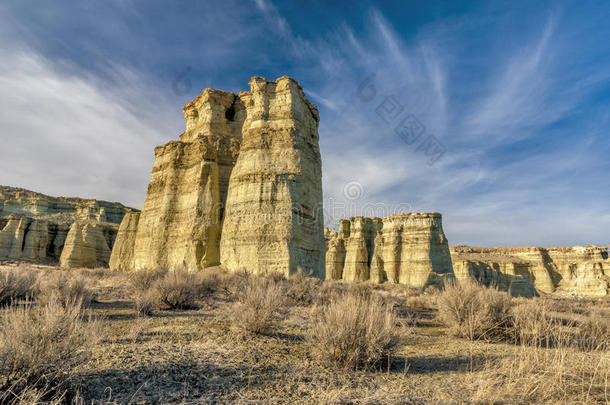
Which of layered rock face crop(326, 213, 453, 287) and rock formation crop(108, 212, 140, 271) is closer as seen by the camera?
rock formation crop(108, 212, 140, 271)

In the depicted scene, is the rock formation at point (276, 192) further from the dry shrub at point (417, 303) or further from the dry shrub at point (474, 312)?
the dry shrub at point (474, 312)

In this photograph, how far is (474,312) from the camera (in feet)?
19.2

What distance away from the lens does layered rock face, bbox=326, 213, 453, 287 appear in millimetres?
36938

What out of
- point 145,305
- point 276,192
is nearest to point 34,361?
point 145,305

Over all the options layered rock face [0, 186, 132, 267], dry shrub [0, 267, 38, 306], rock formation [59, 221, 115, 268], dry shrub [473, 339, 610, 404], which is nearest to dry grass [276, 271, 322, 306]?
dry shrub [473, 339, 610, 404]

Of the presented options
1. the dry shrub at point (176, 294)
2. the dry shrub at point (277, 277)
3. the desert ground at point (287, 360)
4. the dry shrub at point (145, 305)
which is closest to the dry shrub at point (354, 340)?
the desert ground at point (287, 360)

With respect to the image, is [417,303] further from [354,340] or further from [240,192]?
[240,192]

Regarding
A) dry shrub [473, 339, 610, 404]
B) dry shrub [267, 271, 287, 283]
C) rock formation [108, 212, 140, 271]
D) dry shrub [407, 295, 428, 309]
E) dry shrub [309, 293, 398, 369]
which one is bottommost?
dry shrub [407, 295, 428, 309]

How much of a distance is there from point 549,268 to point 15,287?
64.8 metres

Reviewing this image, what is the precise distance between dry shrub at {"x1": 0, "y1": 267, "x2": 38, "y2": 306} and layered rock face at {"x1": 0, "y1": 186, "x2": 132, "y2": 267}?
85.6 ft

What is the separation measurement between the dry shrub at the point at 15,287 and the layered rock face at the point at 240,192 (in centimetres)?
824

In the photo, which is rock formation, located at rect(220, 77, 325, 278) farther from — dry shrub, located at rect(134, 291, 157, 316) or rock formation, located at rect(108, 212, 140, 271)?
rock formation, located at rect(108, 212, 140, 271)

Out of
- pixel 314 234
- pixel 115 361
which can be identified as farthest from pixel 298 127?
pixel 115 361

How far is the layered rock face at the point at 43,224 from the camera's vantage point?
109 ft
